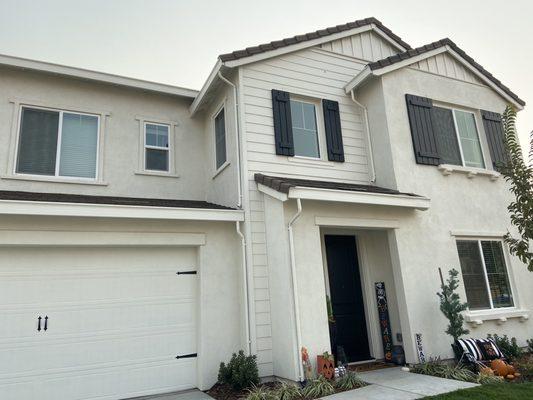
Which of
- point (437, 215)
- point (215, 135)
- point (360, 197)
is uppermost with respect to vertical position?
point (215, 135)

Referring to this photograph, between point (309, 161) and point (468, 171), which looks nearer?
point (309, 161)

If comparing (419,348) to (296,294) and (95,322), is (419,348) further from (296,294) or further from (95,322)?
(95,322)

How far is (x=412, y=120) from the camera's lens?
27.3 feet

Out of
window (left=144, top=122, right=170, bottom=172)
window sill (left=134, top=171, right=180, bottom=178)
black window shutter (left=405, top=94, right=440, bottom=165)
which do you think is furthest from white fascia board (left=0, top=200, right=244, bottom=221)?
black window shutter (left=405, top=94, right=440, bottom=165)

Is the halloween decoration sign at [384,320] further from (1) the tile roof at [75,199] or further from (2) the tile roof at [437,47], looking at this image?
(2) the tile roof at [437,47]

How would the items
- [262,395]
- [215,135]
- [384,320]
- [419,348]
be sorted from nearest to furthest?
[262,395] → [419,348] → [384,320] → [215,135]

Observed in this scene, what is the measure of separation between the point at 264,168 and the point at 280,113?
129 centimetres

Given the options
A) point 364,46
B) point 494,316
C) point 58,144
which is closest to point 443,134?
point 364,46

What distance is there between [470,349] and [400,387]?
201cm

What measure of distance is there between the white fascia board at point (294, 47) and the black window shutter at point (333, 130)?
133 centimetres

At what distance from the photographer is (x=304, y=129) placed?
26.9 ft

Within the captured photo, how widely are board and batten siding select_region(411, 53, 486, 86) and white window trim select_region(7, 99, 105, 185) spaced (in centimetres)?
737

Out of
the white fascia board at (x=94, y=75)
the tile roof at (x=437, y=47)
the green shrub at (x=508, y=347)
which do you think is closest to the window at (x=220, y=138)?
the white fascia board at (x=94, y=75)

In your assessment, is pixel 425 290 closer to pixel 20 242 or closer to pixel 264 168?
pixel 264 168
